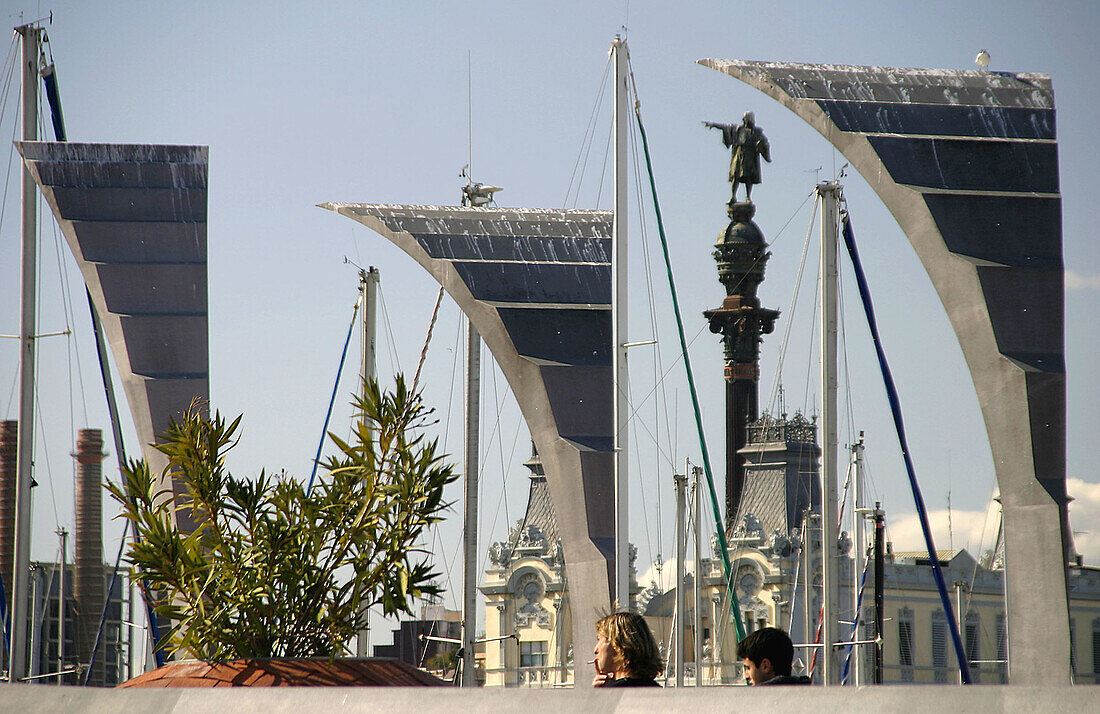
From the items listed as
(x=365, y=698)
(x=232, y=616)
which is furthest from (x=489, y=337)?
(x=365, y=698)

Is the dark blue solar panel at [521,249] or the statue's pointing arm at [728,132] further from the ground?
the statue's pointing arm at [728,132]

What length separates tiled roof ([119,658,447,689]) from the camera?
868 cm

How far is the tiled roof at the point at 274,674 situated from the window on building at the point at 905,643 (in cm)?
6510

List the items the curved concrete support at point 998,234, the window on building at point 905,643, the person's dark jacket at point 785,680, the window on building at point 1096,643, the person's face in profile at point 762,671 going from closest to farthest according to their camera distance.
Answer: the person's dark jacket at point 785,680
the person's face in profile at point 762,671
the curved concrete support at point 998,234
the window on building at point 905,643
the window on building at point 1096,643

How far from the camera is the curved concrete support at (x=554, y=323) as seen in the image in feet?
70.8

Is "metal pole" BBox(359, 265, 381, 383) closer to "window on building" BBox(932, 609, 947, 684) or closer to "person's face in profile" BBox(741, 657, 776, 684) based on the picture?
"person's face in profile" BBox(741, 657, 776, 684)

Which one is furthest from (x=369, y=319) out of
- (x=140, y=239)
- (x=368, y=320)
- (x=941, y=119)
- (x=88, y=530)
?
(x=88, y=530)

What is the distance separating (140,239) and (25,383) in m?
2.80

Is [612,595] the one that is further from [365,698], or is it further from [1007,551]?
[365,698]

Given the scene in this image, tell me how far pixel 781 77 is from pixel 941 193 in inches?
84.5

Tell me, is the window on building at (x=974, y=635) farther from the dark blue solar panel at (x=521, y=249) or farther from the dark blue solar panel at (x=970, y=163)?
the dark blue solar panel at (x=970, y=163)

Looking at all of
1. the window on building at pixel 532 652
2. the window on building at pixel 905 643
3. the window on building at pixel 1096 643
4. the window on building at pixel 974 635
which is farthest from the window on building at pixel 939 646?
the window on building at pixel 532 652

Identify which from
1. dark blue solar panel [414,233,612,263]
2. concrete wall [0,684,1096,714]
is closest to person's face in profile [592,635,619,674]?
concrete wall [0,684,1096,714]

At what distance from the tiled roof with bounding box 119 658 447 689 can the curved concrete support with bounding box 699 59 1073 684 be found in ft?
26.1
